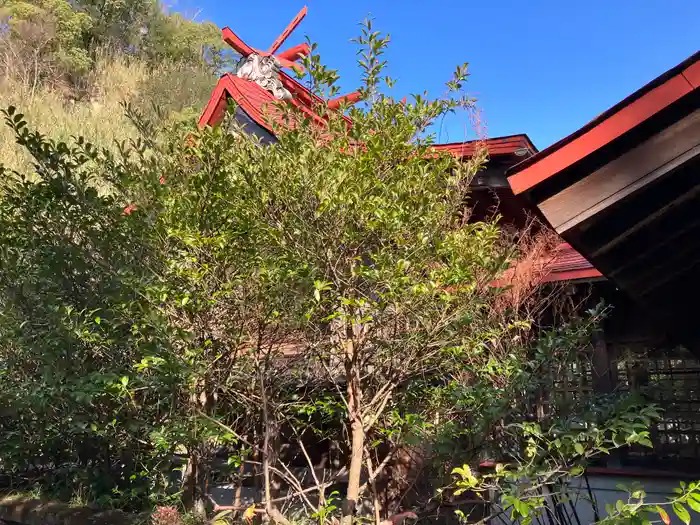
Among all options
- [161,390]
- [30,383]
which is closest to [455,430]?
[161,390]

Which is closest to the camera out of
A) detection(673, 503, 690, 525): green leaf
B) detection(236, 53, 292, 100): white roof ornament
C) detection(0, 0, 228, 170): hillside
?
detection(673, 503, 690, 525): green leaf

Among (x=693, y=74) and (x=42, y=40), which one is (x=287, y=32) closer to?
(x=693, y=74)

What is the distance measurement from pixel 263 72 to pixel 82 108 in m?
19.5

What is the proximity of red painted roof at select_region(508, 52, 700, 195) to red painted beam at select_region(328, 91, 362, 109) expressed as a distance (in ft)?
5.21

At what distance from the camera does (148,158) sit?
3.85 meters

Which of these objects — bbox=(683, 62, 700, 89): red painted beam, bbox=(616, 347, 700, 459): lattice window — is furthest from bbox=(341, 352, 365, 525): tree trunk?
bbox=(616, 347, 700, 459): lattice window

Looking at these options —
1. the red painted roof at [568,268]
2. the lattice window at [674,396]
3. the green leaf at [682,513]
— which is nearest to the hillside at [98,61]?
the red painted roof at [568,268]

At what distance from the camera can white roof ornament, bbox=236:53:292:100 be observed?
7954mm

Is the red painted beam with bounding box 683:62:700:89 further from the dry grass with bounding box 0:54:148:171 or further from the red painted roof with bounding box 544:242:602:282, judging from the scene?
the dry grass with bounding box 0:54:148:171

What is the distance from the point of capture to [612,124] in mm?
2115

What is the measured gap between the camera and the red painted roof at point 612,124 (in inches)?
79.7

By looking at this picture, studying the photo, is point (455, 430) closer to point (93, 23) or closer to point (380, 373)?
point (380, 373)

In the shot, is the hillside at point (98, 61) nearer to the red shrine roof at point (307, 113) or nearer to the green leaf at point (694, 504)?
the red shrine roof at point (307, 113)

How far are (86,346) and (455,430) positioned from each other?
2647 millimetres
